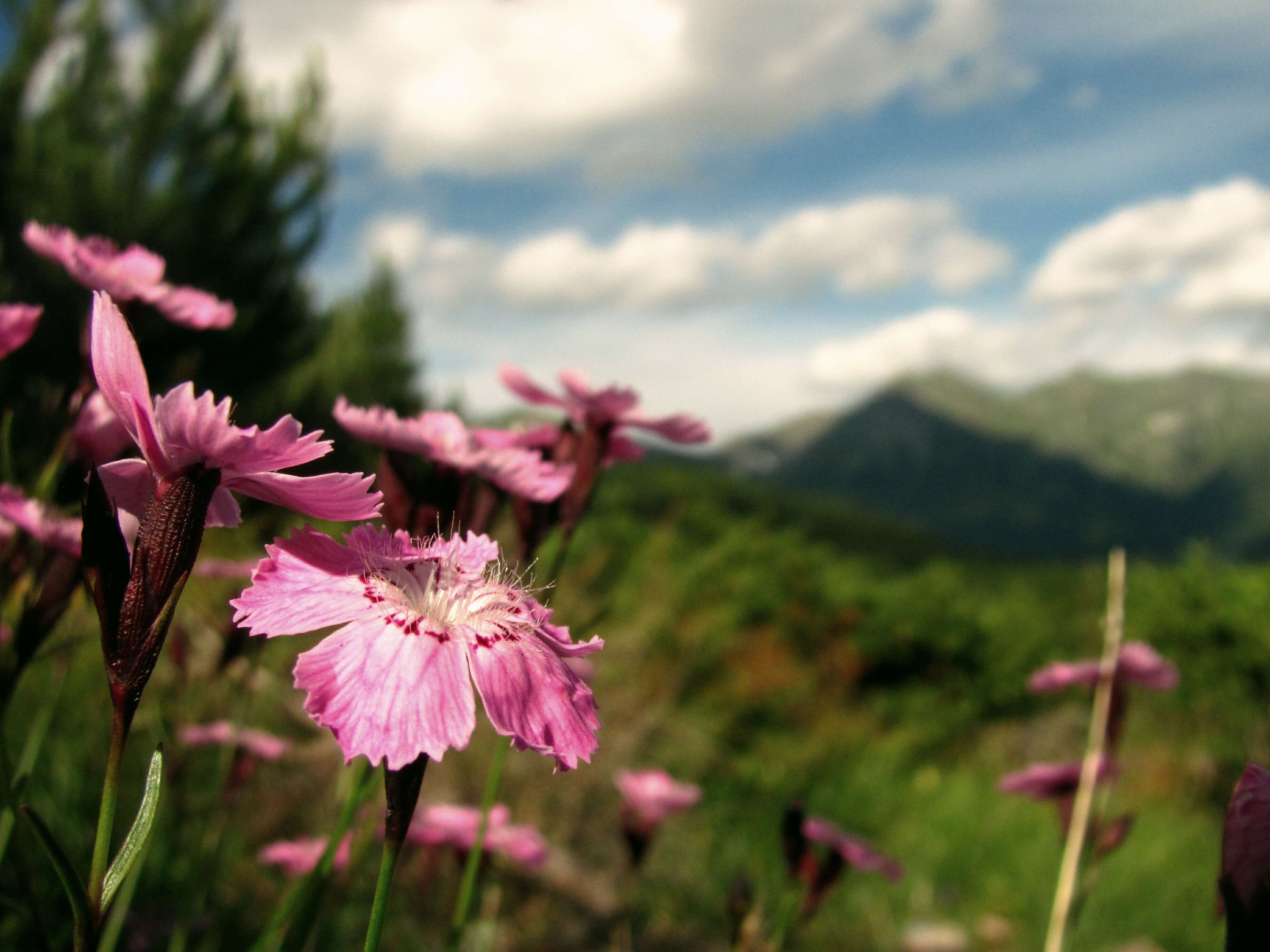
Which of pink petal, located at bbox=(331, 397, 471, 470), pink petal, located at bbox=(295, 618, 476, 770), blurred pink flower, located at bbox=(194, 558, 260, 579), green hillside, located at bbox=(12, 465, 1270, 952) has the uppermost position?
pink petal, located at bbox=(331, 397, 471, 470)

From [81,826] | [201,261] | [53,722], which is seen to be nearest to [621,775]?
[81,826]

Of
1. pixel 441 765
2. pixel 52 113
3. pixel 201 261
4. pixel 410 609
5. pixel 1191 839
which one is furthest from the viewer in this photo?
pixel 201 261

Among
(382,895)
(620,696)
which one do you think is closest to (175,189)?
(620,696)

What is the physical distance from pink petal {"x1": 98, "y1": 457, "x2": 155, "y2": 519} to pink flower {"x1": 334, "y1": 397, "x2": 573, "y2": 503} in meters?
0.34

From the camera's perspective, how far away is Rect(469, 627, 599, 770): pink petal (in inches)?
28.1

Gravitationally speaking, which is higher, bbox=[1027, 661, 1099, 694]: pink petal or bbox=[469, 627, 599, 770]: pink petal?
bbox=[1027, 661, 1099, 694]: pink petal

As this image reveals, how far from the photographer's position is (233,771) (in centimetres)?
193

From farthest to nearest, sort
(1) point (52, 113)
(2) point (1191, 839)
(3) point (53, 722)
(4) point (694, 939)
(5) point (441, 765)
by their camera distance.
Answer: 1. (1) point (52, 113)
2. (2) point (1191, 839)
3. (5) point (441, 765)
4. (4) point (694, 939)
5. (3) point (53, 722)

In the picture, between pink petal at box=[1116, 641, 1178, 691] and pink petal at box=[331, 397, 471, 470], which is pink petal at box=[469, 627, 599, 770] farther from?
pink petal at box=[1116, 641, 1178, 691]

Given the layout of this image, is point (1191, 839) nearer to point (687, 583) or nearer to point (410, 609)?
point (687, 583)

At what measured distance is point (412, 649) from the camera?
745mm

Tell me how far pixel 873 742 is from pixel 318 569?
936cm

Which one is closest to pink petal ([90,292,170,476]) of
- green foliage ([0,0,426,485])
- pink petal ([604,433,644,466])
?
pink petal ([604,433,644,466])

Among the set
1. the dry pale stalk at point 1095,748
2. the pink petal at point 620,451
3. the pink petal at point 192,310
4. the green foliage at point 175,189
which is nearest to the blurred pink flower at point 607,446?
the pink petal at point 620,451
